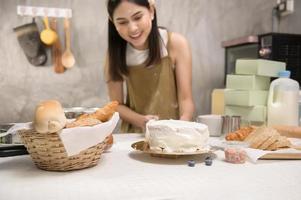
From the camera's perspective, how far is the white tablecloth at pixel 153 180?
2.01 ft

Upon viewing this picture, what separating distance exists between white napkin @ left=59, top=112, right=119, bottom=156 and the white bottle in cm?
92

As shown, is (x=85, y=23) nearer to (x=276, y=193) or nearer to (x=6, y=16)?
(x=6, y=16)

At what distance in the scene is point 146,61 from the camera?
167 cm

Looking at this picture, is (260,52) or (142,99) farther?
(260,52)

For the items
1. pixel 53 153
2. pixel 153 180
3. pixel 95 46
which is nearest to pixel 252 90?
pixel 153 180

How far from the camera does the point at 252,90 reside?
151cm

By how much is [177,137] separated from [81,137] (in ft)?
0.82

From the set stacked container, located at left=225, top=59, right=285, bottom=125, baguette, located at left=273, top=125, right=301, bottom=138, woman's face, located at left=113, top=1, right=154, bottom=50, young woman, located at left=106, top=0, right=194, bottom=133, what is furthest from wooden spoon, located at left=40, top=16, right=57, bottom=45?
baguette, located at left=273, top=125, right=301, bottom=138

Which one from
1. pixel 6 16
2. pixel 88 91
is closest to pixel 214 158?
pixel 88 91

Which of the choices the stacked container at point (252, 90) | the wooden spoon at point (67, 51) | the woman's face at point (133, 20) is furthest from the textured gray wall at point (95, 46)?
the stacked container at point (252, 90)

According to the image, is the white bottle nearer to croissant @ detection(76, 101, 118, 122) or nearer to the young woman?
the young woman

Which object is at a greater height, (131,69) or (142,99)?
(131,69)

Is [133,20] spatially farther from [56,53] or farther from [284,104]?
[56,53]

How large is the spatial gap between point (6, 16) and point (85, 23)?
563 millimetres
